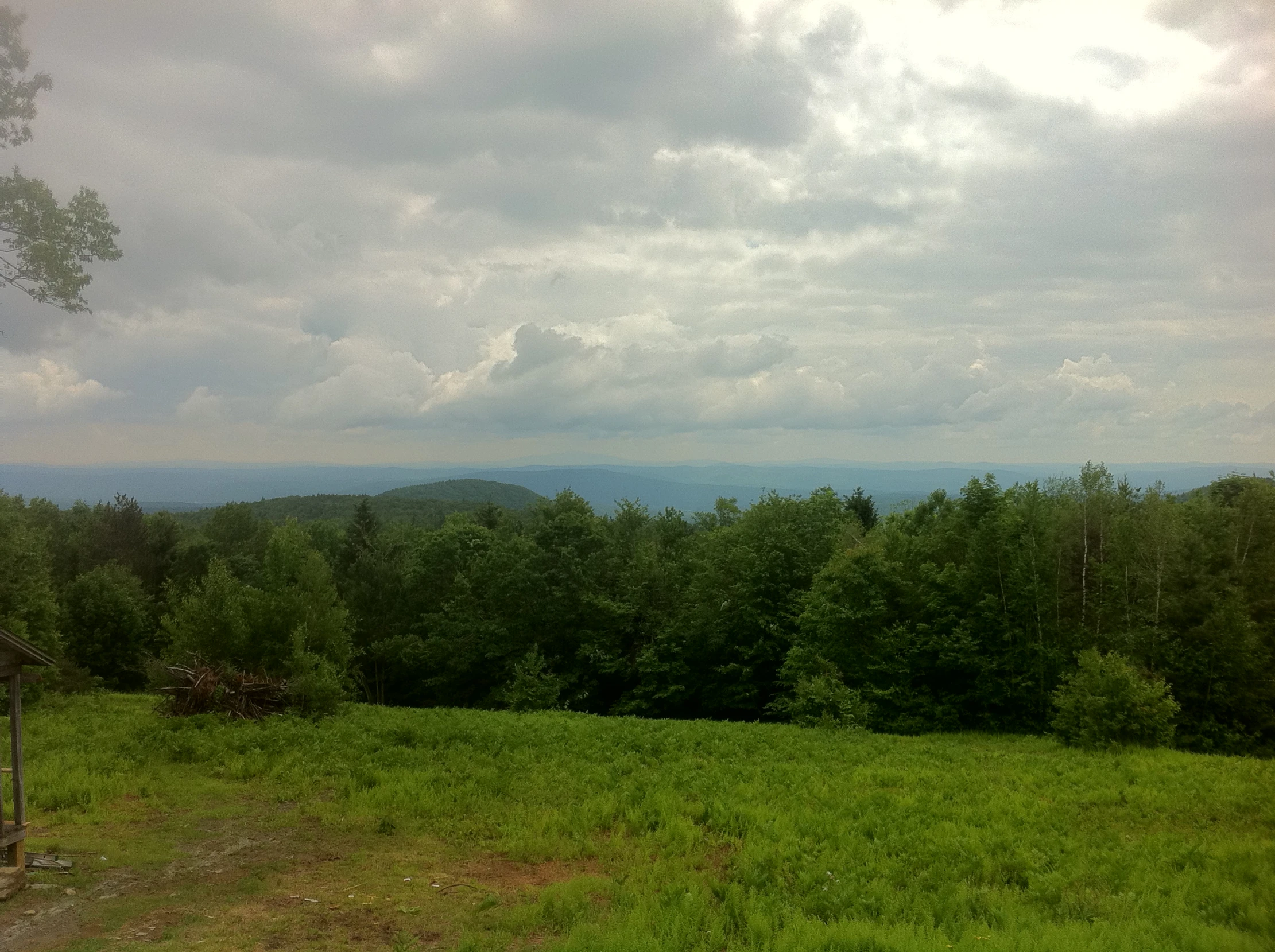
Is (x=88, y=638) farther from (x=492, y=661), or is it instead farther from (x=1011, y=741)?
(x=1011, y=741)

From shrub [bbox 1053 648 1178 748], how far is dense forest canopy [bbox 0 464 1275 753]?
432 centimetres

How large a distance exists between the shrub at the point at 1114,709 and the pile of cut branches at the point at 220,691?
24014mm

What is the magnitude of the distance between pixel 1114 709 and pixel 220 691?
1042 inches

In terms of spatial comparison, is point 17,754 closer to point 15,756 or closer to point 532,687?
point 15,756

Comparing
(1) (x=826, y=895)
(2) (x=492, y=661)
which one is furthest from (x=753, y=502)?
(1) (x=826, y=895)

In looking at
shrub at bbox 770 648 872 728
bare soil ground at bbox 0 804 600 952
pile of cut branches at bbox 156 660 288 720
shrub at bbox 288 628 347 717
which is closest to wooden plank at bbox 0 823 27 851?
bare soil ground at bbox 0 804 600 952

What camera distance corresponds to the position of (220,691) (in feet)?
72.7

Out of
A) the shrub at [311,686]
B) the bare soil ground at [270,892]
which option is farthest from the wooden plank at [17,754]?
the shrub at [311,686]

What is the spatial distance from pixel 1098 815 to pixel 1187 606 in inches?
780

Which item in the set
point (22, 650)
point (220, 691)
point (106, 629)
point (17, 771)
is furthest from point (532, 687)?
point (106, 629)

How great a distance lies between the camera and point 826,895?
10156 mm

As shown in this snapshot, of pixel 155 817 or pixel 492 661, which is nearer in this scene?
pixel 155 817

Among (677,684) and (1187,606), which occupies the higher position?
(1187,606)

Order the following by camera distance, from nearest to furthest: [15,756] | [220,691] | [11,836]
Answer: [11,836] → [15,756] → [220,691]
